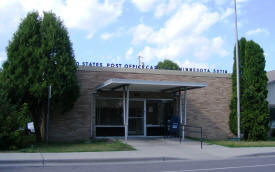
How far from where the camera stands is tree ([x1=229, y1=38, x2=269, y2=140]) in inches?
792

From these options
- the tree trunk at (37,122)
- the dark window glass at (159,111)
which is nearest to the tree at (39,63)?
the tree trunk at (37,122)

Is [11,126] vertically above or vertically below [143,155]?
above

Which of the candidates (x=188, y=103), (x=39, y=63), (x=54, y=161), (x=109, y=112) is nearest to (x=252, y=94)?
(x=188, y=103)

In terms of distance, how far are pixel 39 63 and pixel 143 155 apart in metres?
6.78

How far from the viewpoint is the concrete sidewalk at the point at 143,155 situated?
10.8m

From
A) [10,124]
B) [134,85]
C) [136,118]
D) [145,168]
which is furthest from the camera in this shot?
[136,118]

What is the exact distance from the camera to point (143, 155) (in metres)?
12.5

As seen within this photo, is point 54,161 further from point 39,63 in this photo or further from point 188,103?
point 188,103

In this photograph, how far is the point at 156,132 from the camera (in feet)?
65.1

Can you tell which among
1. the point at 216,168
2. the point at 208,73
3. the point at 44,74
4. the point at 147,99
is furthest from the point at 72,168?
the point at 208,73

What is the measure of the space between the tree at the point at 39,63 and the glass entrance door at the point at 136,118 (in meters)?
4.39

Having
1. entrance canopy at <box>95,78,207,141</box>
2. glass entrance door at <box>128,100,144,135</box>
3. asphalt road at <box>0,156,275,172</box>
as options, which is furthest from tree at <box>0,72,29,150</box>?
glass entrance door at <box>128,100,144,135</box>

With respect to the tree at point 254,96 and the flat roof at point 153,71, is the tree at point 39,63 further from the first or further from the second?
the tree at point 254,96

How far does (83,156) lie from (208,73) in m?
12.4
